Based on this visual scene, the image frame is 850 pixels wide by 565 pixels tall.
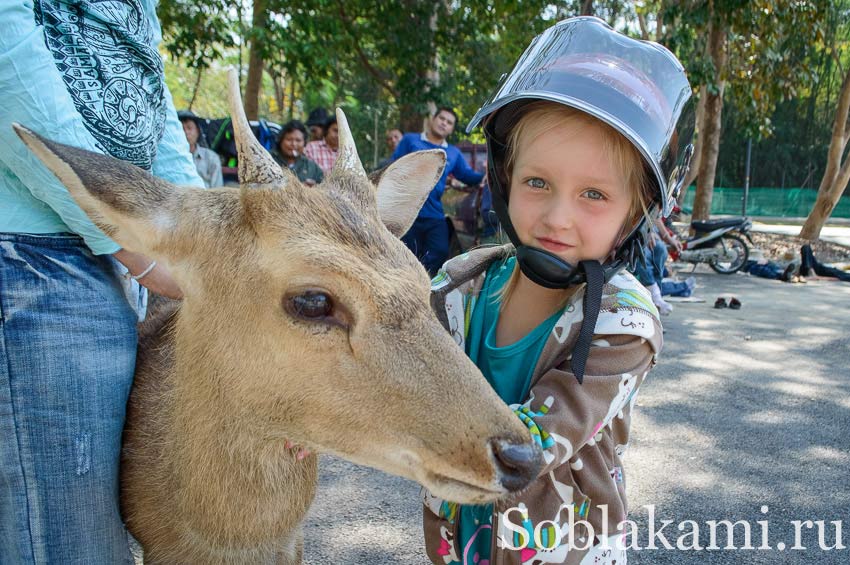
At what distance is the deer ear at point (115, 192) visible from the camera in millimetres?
1656

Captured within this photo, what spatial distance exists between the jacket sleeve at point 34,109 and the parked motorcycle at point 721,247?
1390cm

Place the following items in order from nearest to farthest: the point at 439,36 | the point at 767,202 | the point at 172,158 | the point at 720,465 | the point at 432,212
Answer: the point at 172,158
the point at 720,465
the point at 432,212
the point at 439,36
the point at 767,202

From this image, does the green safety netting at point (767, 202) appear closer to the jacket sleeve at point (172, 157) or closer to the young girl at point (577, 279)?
the young girl at point (577, 279)

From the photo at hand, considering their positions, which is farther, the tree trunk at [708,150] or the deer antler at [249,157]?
the tree trunk at [708,150]

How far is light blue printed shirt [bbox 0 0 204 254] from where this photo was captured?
169 cm

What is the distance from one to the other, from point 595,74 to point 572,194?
0.35m

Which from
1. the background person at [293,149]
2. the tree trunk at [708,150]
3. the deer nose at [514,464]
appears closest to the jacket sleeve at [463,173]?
the background person at [293,149]

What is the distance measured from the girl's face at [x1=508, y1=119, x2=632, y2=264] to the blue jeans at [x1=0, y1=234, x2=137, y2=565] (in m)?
1.31

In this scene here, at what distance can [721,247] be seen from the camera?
1446cm

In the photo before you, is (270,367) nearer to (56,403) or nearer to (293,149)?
(56,403)

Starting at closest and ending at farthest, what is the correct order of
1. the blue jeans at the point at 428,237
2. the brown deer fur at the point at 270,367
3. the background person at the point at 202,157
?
the brown deer fur at the point at 270,367
the background person at the point at 202,157
the blue jeans at the point at 428,237

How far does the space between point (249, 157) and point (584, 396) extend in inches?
44.0

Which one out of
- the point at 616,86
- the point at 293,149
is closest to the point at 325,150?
the point at 293,149

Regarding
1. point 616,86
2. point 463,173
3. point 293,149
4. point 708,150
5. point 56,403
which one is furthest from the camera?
point 708,150
